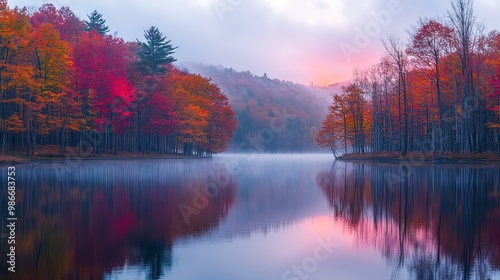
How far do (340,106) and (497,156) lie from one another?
37.4 meters

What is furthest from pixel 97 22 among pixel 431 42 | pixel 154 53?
pixel 431 42

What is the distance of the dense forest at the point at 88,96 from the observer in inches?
1827

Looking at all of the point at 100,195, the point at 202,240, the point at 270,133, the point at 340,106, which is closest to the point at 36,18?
the point at 340,106

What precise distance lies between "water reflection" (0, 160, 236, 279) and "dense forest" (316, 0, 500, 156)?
34994mm

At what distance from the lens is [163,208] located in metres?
16.5

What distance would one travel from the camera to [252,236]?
1235 centimetres

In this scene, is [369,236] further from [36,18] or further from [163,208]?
[36,18]

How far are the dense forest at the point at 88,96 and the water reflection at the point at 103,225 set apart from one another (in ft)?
92.3

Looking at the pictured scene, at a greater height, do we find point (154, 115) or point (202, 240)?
point (154, 115)

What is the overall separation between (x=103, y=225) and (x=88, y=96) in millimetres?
48725

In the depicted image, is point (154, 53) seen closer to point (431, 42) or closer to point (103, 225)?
point (431, 42)

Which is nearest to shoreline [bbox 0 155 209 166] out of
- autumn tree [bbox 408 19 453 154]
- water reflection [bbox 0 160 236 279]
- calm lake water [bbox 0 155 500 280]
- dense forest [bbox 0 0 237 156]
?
dense forest [bbox 0 0 237 156]

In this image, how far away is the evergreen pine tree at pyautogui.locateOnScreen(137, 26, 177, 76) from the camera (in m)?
71.8

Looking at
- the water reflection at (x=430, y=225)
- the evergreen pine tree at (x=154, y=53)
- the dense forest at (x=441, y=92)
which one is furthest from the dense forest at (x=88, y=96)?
the water reflection at (x=430, y=225)
